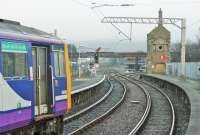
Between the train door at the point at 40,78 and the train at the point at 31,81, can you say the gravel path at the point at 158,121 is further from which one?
the train door at the point at 40,78

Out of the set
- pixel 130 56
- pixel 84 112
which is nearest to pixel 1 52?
pixel 84 112

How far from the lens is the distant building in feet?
252

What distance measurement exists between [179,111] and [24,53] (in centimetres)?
1421

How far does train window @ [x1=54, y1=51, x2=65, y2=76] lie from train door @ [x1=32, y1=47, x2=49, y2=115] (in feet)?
1.85

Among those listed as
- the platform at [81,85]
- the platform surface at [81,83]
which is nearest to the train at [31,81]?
the platform at [81,85]

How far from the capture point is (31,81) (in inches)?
480

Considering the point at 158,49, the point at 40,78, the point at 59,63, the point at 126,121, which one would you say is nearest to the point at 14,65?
the point at 40,78

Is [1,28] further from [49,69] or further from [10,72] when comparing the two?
[49,69]

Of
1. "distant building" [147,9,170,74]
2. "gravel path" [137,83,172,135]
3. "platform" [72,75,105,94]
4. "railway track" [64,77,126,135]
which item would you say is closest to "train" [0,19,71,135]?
"railway track" [64,77,126,135]

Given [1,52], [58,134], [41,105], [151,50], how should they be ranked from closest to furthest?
[1,52] → [41,105] → [58,134] → [151,50]

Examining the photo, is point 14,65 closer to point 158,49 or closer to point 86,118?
point 86,118

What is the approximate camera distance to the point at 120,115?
2266 cm

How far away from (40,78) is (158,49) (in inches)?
2622

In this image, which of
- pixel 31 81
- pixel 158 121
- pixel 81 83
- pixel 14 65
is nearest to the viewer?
pixel 14 65
